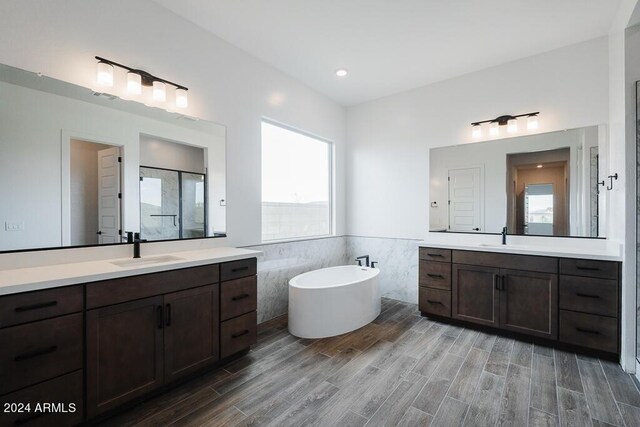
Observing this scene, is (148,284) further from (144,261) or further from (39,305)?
(39,305)

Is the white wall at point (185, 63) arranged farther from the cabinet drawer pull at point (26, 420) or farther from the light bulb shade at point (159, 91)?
the cabinet drawer pull at point (26, 420)

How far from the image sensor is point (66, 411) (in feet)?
4.84

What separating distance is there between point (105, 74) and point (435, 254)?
342cm

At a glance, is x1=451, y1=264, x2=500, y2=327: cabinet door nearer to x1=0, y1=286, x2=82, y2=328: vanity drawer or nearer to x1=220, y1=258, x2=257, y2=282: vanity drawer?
x1=220, y1=258, x2=257, y2=282: vanity drawer

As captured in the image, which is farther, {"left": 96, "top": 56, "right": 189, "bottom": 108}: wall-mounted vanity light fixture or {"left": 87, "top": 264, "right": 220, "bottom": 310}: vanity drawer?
{"left": 96, "top": 56, "right": 189, "bottom": 108}: wall-mounted vanity light fixture

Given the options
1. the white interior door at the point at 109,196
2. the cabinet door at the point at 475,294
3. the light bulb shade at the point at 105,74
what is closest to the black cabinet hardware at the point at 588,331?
the cabinet door at the point at 475,294

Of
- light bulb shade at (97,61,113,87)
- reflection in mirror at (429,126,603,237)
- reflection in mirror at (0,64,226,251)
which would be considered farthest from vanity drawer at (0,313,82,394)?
reflection in mirror at (429,126,603,237)

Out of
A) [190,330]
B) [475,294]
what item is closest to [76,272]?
[190,330]

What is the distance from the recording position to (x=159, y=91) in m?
2.28

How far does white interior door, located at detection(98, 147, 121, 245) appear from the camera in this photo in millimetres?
2051

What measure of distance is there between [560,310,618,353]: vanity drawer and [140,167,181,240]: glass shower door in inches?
139

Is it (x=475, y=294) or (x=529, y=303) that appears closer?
(x=529, y=303)

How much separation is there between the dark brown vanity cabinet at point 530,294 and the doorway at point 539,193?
1.91 feet

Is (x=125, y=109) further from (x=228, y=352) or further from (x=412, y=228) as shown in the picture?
(x=412, y=228)
